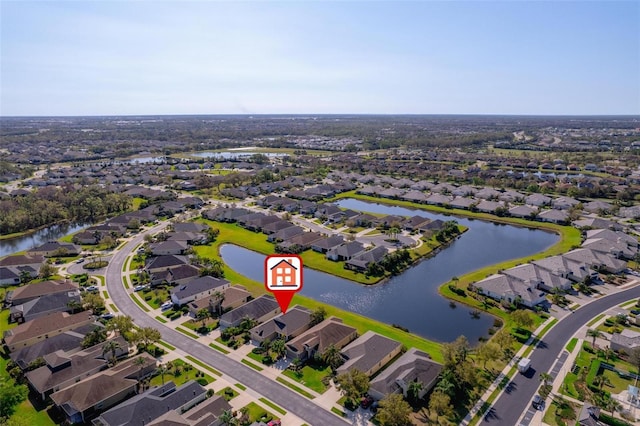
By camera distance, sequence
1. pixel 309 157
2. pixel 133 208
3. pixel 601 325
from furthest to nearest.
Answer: pixel 309 157, pixel 133 208, pixel 601 325

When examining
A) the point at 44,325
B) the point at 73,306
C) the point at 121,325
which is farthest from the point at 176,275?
the point at 44,325

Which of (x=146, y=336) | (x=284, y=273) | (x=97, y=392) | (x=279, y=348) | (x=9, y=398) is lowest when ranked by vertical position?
(x=97, y=392)

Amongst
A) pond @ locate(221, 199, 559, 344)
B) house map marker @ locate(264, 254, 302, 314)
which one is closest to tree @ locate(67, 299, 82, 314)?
pond @ locate(221, 199, 559, 344)

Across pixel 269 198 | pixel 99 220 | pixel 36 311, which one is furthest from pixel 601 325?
pixel 99 220

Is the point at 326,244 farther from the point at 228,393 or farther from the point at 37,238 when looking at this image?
the point at 37,238

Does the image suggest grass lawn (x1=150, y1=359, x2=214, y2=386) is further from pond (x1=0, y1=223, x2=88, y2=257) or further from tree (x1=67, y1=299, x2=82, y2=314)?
pond (x1=0, y1=223, x2=88, y2=257)

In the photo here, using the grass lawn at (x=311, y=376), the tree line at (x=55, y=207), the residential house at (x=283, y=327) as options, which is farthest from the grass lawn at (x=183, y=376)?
the tree line at (x=55, y=207)

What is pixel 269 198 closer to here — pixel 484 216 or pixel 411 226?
pixel 411 226
